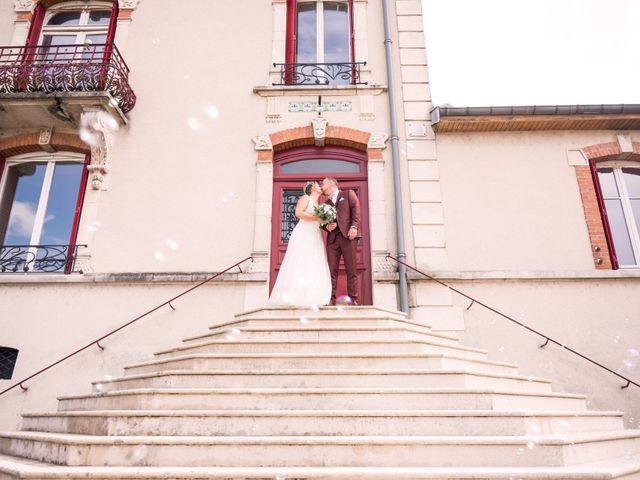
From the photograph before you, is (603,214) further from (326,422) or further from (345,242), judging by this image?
(326,422)

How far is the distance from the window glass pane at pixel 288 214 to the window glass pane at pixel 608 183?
17.6 ft

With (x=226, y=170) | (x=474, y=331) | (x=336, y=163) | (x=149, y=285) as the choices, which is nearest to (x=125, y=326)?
(x=149, y=285)

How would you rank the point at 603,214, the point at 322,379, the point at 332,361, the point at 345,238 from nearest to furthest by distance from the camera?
the point at 322,379 → the point at 332,361 → the point at 345,238 → the point at 603,214

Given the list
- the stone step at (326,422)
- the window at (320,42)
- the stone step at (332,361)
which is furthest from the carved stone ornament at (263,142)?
the stone step at (326,422)

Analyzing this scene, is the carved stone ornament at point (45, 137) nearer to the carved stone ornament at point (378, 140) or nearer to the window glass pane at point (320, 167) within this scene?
the window glass pane at point (320, 167)

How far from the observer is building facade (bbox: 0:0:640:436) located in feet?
24.1

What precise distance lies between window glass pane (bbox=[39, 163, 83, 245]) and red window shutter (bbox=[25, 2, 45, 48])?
270cm

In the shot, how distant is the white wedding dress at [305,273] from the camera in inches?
255

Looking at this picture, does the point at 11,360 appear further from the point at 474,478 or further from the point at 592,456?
the point at 592,456

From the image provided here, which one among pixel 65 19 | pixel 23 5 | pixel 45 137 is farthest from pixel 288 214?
pixel 23 5

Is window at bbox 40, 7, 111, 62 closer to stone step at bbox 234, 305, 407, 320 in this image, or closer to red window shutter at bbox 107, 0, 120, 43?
red window shutter at bbox 107, 0, 120, 43

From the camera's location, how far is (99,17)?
976 cm

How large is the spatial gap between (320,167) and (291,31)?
117 inches

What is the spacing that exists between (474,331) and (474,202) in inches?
87.3
